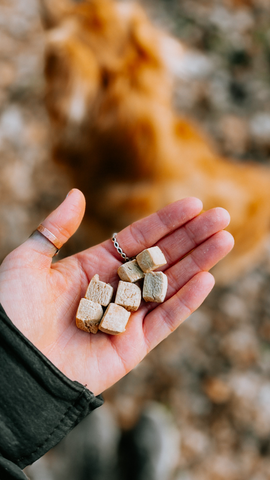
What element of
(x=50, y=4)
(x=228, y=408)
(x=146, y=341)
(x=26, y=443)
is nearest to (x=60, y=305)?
(x=146, y=341)

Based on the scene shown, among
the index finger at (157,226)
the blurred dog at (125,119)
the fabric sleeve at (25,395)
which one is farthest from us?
the blurred dog at (125,119)

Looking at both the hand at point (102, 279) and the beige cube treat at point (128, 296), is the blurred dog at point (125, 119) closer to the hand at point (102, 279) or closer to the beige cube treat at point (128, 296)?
the hand at point (102, 279)

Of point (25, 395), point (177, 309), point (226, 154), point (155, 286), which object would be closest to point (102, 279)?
point (155, 286)

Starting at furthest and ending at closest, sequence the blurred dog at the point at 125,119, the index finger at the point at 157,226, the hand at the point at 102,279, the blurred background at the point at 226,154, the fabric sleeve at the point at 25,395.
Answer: the blurred background at the point at 226,154 < the blurred dog at the point at 125,119 < the index finger at the point at 157,226 < the hand at the point at 102,279 < the fabric sleeve at the point at 25,395

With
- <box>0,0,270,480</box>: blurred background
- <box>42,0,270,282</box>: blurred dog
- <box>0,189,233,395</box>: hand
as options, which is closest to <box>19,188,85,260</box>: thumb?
<box>0,189,233,395</box>: hand

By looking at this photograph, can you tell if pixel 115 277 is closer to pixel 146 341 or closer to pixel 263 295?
pixel 146 341

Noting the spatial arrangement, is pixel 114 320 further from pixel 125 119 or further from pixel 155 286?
pixel 125 119

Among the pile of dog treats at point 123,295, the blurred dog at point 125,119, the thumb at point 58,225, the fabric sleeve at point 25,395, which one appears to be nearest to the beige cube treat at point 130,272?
the pile of dog treats at point 123,295
